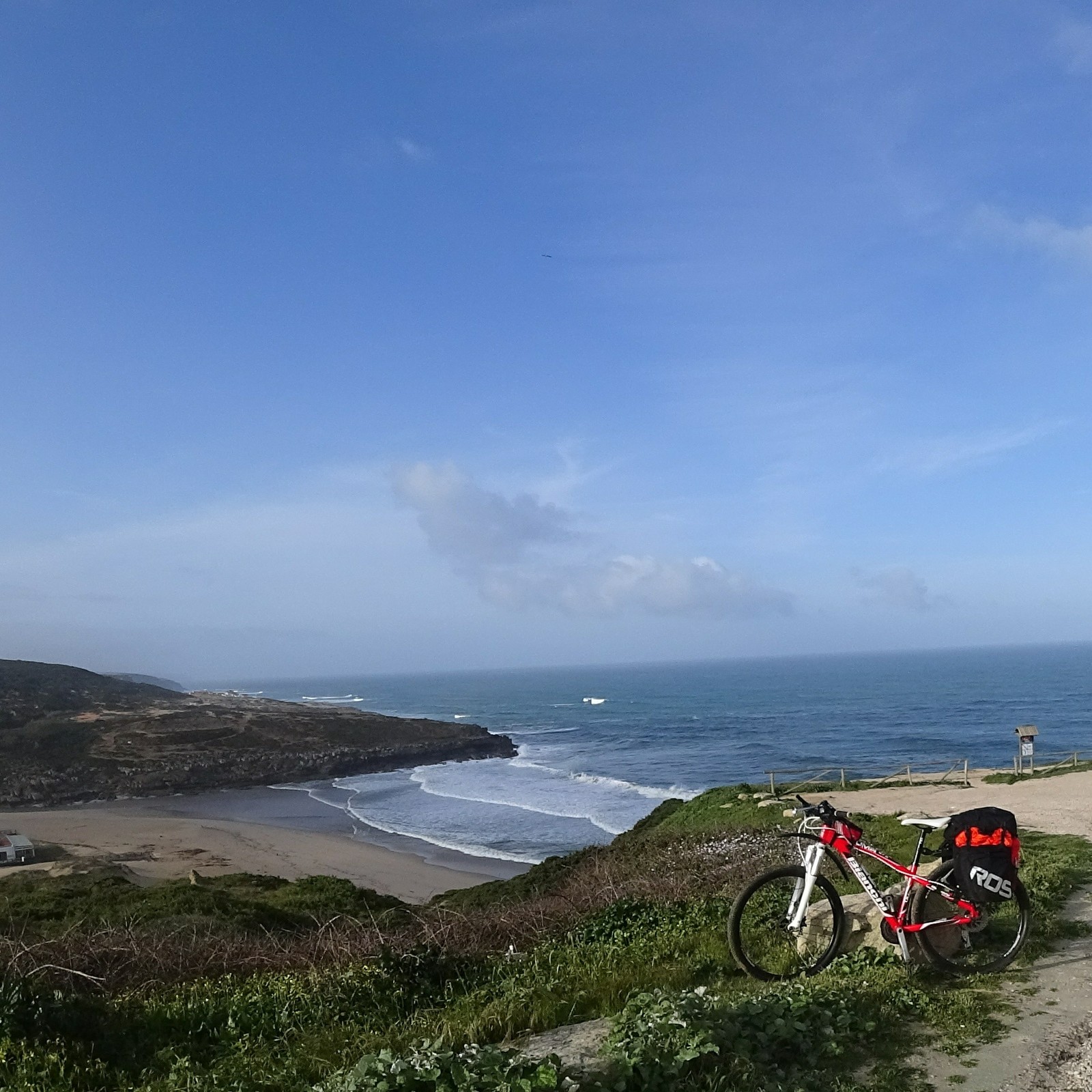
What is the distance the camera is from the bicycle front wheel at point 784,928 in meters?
6.26

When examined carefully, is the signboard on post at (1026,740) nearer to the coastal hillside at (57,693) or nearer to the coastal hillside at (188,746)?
the coastal hillside at (188,746)

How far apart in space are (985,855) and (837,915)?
3.72 ft

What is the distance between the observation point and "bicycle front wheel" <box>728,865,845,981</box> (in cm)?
626

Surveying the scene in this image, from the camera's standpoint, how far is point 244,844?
1325 inches

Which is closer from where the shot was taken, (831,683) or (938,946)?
(938,946)

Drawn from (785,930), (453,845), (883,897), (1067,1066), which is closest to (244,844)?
(453,845)

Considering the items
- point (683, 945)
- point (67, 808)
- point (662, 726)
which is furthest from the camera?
point (662, 726)

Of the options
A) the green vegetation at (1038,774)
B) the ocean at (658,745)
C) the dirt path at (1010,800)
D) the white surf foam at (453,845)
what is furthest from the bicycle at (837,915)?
the green vegetation at (1038,774)

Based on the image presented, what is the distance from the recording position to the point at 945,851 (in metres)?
6.43

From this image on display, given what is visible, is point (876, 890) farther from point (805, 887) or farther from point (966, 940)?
point (966, 940)

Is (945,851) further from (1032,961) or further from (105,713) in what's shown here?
(105,713)

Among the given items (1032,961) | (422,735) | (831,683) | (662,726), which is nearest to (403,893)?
(1032,961)

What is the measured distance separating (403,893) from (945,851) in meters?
21.0

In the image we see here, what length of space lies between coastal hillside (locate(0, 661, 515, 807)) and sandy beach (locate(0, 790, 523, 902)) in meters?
5.88
